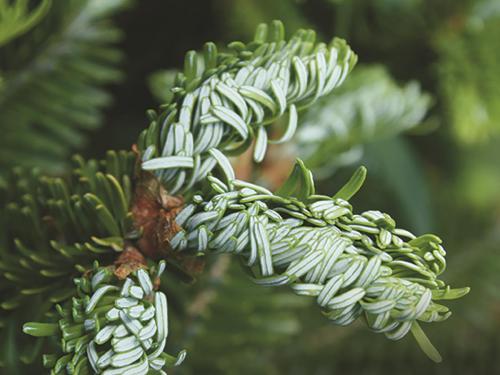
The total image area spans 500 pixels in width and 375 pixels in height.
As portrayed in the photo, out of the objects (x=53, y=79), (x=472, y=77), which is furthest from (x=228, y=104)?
(x=472, y=77)

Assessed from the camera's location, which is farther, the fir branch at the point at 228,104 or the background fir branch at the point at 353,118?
the background fir branch at the point at 353,118

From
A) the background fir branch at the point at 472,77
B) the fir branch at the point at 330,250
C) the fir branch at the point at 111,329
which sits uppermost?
the background fir branch at the point at 472,77

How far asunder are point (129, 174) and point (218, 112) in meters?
0.06

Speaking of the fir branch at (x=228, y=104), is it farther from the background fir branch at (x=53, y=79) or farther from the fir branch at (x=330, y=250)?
the background fir branch at (x=53, y=79)

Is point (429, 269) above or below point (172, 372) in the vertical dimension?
above

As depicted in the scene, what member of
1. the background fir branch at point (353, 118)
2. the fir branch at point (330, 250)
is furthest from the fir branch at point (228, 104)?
the background fir branch at point (353, 118)

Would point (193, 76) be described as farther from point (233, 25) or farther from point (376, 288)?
point (233, 25)

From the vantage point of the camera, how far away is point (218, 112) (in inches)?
9.0

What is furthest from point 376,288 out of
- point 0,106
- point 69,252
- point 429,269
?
point 0,106

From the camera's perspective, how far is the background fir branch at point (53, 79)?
365mm

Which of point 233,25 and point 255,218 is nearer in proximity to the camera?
point 255,218

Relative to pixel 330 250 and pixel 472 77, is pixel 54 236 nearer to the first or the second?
pixel 330 250

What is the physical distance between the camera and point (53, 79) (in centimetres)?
38

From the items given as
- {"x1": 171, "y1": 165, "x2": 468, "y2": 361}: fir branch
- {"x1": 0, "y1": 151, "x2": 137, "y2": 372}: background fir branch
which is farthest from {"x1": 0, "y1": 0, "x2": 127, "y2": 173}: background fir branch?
{"x1": 171, "y1": 165, "x2": 468, "y2": 361}: fir branch
